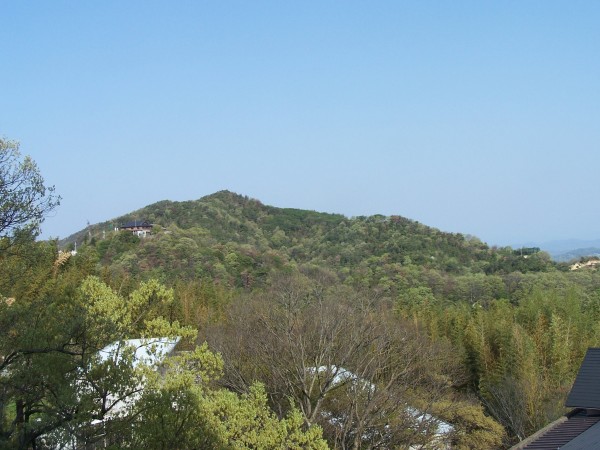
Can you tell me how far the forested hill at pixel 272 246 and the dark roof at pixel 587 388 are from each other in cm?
2524

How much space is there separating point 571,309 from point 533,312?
1387 millimetres

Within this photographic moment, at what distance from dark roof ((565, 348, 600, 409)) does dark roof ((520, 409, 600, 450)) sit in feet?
0.97

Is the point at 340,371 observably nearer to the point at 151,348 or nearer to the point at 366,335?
the point at 366,335

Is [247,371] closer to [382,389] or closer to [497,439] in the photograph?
[382,389]

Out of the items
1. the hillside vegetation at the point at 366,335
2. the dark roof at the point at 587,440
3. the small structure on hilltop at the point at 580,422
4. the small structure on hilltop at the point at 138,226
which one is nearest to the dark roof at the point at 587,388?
the small structure on hilltop at the point at 580,422

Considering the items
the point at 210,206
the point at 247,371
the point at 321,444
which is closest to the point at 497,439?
the point at 247,371

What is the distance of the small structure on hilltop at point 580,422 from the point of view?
10633 millimetres

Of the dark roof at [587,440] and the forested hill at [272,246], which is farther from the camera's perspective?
the forested hill at [272,246]

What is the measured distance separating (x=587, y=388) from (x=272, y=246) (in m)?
47.9

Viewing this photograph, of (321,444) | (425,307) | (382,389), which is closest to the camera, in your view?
(321,444)

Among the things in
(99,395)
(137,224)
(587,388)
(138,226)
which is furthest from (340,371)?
(137,224)

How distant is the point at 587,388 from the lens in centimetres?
1266

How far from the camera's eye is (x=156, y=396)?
638 cm

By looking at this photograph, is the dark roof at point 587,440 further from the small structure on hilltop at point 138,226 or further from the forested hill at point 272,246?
the small structure on hilltop at point 138,226
